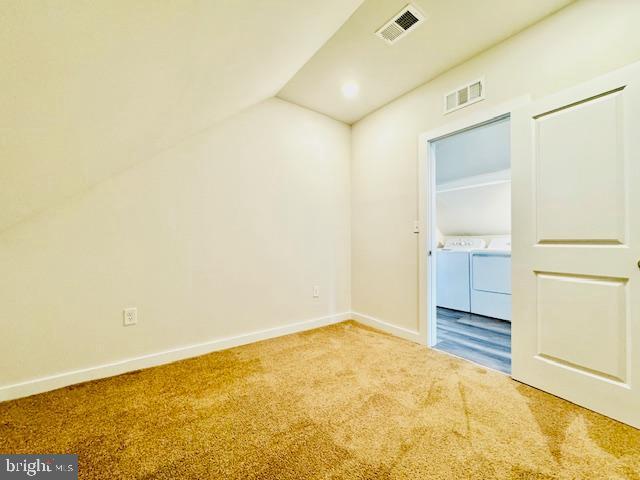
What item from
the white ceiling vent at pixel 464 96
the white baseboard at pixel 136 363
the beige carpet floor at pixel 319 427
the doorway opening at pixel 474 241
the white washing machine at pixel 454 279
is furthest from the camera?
the white washing machine at pixel 454 279

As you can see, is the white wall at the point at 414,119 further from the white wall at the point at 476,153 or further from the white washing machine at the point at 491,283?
the white washing machine at the point at 491,283

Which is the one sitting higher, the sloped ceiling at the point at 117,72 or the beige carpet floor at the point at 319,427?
the sloped ceiling at the point at 117,72

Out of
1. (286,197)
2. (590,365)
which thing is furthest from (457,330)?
(286,197)

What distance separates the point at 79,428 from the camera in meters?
1.29

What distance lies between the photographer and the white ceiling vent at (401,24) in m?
1.64

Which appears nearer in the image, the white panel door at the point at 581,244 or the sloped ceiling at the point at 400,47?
→ the white panel door at the point at 581,244

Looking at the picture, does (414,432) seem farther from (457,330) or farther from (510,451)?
(457,330)

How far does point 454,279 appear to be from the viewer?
11.8 ft

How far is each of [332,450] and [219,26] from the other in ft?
6.38

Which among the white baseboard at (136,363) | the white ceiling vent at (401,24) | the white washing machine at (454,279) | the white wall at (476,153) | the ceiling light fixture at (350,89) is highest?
the white ceiling vent at (401,24)

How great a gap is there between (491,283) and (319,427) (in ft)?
9.46

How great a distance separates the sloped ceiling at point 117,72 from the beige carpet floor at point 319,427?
3.99 ft

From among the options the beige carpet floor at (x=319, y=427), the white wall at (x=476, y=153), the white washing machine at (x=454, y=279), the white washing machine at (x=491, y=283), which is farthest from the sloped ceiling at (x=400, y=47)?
Result: the beige carpet floor at (x=319, y=427)

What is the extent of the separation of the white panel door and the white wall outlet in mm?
2691
